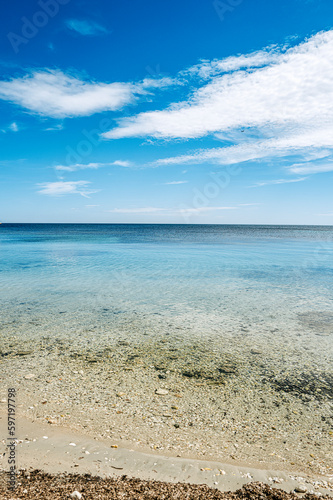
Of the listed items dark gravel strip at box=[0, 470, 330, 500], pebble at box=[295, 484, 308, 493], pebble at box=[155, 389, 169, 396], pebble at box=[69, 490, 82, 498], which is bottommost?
pebble at box=[155, 389, 169, 396]

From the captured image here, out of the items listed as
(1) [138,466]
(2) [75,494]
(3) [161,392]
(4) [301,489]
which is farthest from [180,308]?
(2) [75,494]

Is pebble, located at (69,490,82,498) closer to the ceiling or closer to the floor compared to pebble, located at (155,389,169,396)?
closer to the ceiling

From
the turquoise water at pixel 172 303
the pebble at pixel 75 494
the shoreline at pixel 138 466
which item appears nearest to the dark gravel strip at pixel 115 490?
the pebble at pixel 75 494

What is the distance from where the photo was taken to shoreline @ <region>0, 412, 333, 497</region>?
3891 mm

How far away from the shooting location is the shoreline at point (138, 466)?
3891mm

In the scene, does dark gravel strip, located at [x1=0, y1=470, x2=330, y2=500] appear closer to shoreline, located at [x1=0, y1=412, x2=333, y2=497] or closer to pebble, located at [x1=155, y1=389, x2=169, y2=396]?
shoreline, located at [x1=0, y1=412, x2=333, y2=497]

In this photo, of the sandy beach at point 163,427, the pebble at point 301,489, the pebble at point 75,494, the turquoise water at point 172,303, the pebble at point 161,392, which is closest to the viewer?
the pebble at point 75,494

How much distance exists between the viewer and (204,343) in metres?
9.07

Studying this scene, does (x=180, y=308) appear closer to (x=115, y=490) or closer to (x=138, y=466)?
(x=138, y=466)

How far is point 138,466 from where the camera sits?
13.5ft

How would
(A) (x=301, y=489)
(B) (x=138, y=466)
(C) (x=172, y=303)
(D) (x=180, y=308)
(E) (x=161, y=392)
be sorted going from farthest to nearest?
(C) (x=172, y=303)
(D) (x=180, y=308)
(E) (x=161, y=392)
(B) (x=138, y=466)
(A) (x=301, y=489)

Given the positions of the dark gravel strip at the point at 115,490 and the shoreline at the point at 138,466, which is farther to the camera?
the shoreline at the point at 138,466

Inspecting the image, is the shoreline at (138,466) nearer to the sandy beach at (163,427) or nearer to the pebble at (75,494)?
the sandy beach at (163,427)

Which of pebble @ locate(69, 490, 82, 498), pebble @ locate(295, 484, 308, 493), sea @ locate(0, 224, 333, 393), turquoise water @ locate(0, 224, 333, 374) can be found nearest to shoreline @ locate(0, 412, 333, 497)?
pebble @ locate(295, 484, 308, 493)
